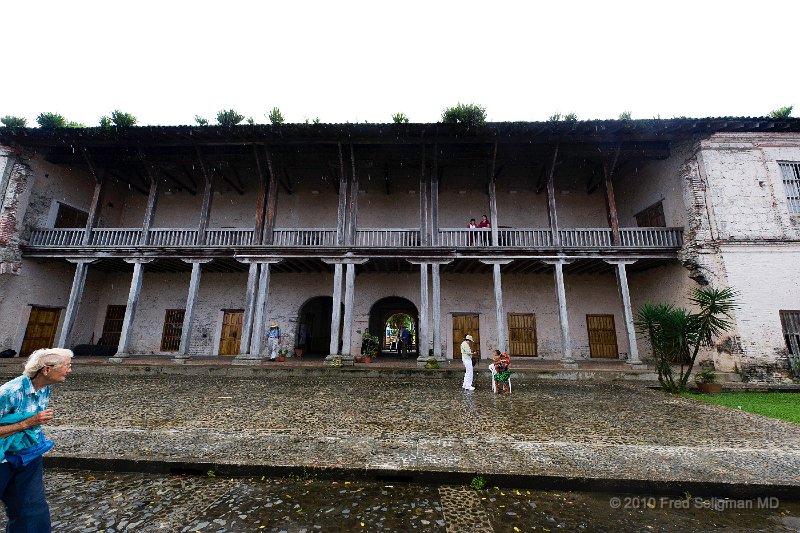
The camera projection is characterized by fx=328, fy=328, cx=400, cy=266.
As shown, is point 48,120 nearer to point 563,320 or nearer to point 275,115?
point 275,115

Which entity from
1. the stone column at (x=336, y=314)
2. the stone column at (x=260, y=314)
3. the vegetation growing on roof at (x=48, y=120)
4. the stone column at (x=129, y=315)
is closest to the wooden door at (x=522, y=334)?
the stone column at (x=336, y=314)

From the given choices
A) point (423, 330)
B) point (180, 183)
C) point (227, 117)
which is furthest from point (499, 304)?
point (180, 183)

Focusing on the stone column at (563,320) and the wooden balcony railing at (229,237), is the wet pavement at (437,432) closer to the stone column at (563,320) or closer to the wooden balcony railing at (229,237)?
the stone column at (563,320)

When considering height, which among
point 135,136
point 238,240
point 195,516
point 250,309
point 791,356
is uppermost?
point 135,136

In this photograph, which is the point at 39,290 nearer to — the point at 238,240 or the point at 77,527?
the point at 238,240

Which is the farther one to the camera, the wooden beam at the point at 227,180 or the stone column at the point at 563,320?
the wooden beam at the point at 227,180

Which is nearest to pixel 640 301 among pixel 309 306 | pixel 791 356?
pixel 791 356

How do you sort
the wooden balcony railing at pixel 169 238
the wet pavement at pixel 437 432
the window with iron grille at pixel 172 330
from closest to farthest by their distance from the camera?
the wet pavement at pixel 437 432
the wooden balcony railing at pixel 169 238
the window with iron grille at pixel 172 330

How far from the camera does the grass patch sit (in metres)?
6.41

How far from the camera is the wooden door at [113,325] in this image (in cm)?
1499

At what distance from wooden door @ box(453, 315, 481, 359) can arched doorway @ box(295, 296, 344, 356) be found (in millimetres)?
5289

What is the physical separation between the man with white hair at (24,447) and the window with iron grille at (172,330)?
1490 cm

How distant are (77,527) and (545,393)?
8375mm

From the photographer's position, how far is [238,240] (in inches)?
556
